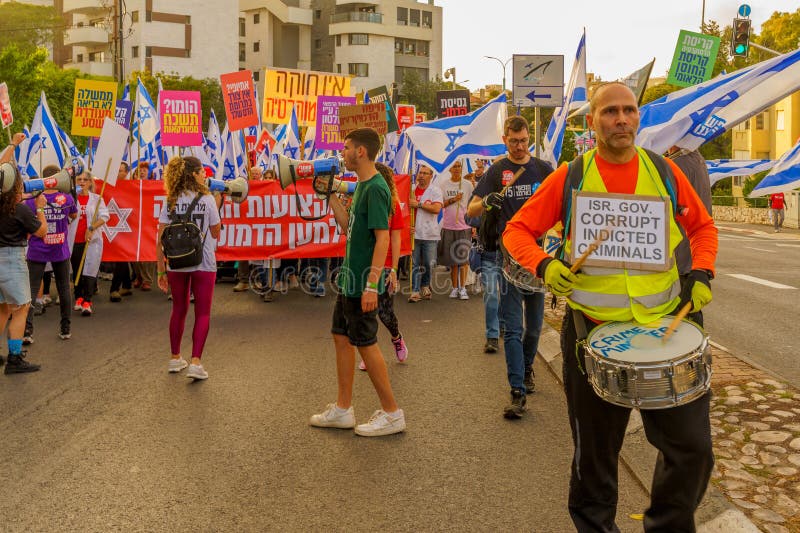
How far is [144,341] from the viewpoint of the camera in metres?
9.68

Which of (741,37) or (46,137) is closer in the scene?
(46,137)

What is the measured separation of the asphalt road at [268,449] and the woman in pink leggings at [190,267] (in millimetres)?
409

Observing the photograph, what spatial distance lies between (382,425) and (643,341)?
2.86 m

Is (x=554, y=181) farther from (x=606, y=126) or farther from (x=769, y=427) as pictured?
(x=769, y=427)

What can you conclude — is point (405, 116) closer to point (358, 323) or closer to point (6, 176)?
point (6, 176)

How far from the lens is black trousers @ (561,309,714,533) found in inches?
133

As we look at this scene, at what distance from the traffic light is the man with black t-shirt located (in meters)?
16.5

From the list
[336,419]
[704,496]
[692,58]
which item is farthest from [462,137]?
[704,496]

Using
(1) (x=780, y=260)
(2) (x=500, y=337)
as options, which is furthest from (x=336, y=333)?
(1) (x=780, y=260)

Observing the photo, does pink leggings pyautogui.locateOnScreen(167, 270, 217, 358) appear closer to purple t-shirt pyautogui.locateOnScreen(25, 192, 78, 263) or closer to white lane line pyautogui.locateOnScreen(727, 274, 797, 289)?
purple t-shirt pyautogui.locateOnScreen(25, 192, 78, 263)

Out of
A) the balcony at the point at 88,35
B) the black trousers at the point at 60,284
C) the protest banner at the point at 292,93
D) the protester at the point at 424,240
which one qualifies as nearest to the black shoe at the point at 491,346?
the protester at the point at 424,240

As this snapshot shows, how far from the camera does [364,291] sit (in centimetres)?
586

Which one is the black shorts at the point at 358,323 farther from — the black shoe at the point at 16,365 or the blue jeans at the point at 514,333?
the black shoe at the point at 16,365

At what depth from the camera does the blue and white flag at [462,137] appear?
512 inches
